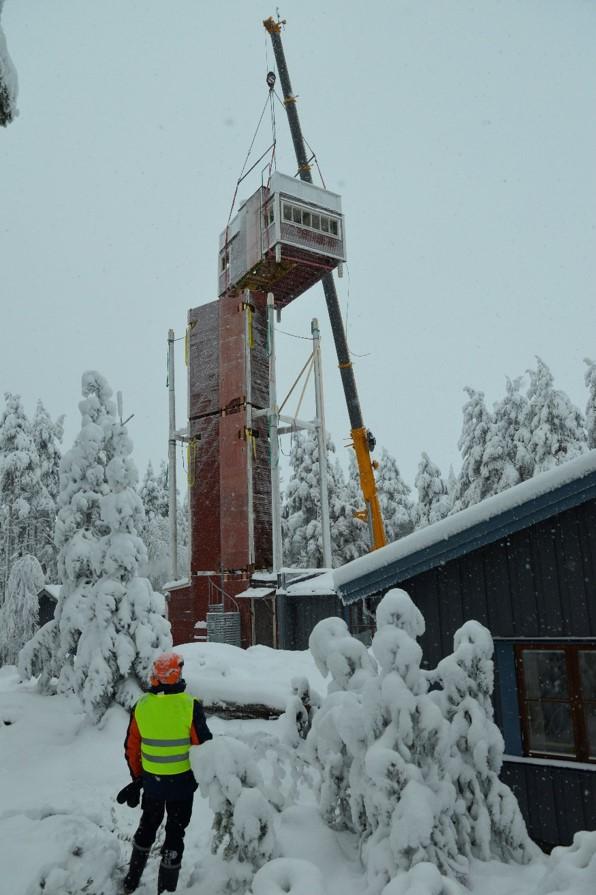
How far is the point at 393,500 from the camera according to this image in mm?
46656

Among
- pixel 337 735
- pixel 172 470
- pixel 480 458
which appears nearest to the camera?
pixel 337 735

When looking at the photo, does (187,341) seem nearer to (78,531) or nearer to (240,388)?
(240,388)

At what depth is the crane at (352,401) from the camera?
2208cm

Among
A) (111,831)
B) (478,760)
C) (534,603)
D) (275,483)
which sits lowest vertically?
(111,831)

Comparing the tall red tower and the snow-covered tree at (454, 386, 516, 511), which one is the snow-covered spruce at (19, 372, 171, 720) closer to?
the tall red tower

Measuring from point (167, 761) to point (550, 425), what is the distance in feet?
94.5

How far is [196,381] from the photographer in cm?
2861

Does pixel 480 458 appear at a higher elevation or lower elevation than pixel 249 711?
higher

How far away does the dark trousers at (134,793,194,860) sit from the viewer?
516cm

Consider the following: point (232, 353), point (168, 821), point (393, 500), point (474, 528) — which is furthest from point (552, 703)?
point (393, 500)

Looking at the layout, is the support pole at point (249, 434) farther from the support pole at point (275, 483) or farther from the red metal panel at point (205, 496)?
the red metal panel at point (205, 496)

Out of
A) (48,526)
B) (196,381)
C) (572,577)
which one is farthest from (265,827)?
(48,526)

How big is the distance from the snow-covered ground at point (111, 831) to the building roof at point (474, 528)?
76.6 inches

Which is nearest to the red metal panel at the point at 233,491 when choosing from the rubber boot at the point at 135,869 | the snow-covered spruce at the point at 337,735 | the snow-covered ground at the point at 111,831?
the snow-covered ground at the point at 111,831
